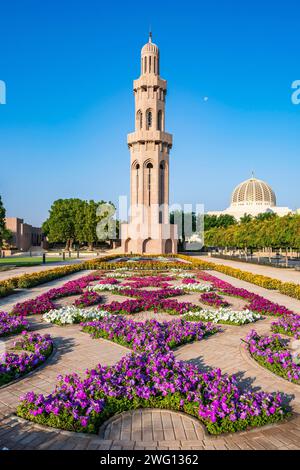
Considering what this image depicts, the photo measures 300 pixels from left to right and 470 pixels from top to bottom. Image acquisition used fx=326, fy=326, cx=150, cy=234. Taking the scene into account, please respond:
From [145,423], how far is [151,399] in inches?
18.5

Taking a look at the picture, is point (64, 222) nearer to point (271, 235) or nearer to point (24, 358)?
point (271, 235)

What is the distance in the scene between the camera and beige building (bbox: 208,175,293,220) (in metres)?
117

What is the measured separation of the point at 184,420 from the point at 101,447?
1190 millimetres

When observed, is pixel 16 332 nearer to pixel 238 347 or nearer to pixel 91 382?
pixel 91 382

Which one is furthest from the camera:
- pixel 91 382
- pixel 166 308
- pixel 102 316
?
pixel 166 308

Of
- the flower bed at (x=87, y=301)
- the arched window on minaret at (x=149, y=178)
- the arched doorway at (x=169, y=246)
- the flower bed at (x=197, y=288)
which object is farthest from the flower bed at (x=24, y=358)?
the arched window on minaret at (x=149, y=178)

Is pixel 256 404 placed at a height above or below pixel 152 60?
below

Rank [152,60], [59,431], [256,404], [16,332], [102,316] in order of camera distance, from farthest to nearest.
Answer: [152,60] → [102,316] → [16,332] → [256,404] → [59,431]

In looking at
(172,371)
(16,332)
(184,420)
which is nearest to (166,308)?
(16,332)

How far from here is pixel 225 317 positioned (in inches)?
371

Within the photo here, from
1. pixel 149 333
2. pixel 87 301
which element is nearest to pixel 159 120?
pixel 87 301

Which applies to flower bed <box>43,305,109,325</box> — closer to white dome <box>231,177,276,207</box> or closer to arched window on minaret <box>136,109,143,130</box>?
arched window on minaret <box>136,109,143,130</box>

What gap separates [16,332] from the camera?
332 inches

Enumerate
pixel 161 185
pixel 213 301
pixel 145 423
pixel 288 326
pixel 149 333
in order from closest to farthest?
pixel 145 423
pixel 149 333
pixel 288 326
pixel 213 301
pixel 161 185
